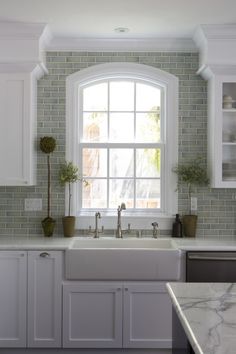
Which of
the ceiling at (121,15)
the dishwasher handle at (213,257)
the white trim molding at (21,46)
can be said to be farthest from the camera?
the white trim molding at (21,46)

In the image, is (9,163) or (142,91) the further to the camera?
(142,91)

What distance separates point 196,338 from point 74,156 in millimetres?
2914

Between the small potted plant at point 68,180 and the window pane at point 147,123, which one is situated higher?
the window pane at point 147,123

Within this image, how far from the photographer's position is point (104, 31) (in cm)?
399

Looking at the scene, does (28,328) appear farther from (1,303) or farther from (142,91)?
(142,91)

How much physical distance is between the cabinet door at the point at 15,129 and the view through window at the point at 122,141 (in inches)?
24.0

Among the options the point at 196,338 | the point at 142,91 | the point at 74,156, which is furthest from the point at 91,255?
the point at 196,338

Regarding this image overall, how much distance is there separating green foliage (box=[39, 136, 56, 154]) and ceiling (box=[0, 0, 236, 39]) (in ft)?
3.18

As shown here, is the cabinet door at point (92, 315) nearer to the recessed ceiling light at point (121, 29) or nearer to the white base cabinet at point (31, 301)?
the white base cabinet at point (31, 301)

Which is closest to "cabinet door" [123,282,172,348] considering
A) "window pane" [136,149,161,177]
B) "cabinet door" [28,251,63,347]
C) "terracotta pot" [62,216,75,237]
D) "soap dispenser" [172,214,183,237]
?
"cabinet door" [28,251,63,347]

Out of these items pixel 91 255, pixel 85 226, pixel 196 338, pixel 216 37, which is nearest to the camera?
pixel 196 338

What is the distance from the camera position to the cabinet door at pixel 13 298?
357 cm

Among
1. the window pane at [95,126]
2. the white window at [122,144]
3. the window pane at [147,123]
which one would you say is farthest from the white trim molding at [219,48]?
the window pane at [95,126]

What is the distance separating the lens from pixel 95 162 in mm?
4340
